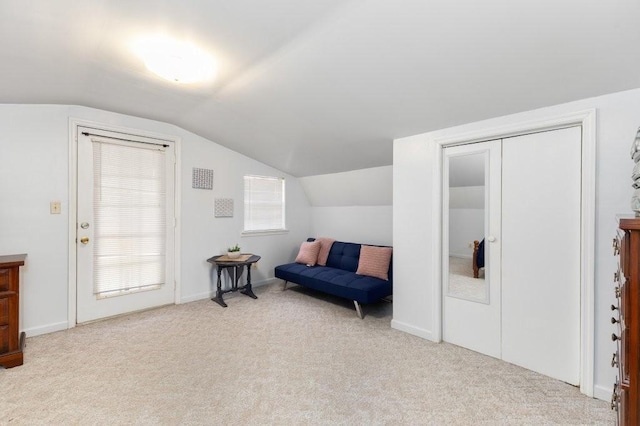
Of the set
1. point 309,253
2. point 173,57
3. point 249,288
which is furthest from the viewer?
point 309,253

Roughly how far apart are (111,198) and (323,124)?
2.50 m

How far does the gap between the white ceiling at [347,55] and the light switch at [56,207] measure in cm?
96

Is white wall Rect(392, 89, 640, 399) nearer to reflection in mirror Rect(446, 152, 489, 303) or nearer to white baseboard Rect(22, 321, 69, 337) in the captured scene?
reflection in mirror Rect(446, 152, 489, 303)

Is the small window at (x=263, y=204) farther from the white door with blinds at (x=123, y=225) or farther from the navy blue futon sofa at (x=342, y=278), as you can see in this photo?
the white door with blinds at (x=123, y=225)

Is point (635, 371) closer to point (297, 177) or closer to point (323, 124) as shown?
point (323, 124)

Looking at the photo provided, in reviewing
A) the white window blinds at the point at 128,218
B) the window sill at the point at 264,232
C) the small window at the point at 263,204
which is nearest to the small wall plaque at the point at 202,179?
the white window blinds at the point at 128,218

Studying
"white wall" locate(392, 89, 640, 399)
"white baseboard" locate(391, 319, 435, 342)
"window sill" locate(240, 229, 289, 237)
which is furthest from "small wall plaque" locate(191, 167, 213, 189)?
"white baseboard" locate(391, 319, 435, 342)

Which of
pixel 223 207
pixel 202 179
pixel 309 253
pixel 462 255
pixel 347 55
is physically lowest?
pixel 309 253

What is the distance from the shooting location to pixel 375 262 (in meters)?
3.54

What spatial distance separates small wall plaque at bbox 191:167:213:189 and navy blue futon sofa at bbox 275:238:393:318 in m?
1.55

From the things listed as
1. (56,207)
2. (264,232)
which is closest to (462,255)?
(264,232)

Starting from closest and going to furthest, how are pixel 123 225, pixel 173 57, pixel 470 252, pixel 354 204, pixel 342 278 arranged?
pixel 173 57
pixel 470 252
pixel 123 225
pixel 342 278
pixel 354 204

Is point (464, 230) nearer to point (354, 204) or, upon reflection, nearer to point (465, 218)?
point (465, 218)

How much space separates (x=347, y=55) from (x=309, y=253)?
2954mm
